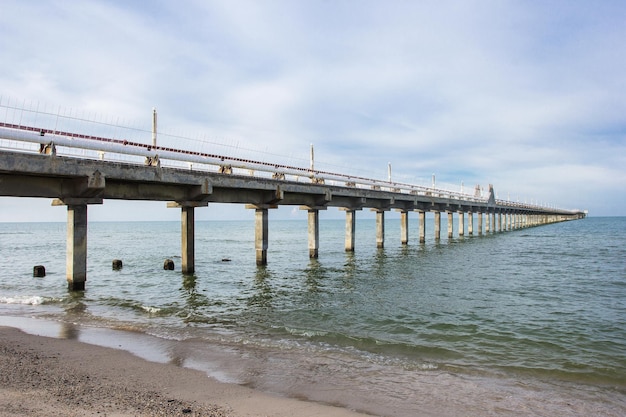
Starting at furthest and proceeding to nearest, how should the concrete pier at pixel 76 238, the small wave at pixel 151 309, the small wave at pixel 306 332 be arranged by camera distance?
the concrete pier at pixel 76 238, the small wave at pixel 151 309, the small wave at pixel 306 332

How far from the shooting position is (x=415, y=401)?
6.62 m

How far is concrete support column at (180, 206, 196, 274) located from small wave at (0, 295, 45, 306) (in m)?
7.24

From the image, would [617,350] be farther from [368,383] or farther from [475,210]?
Answer: [475,210]

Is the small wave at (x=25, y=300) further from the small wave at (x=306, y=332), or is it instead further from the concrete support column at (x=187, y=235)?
the small wave at (x=306, y=332)

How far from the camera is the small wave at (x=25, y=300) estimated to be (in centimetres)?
1561

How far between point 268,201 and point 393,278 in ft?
28.8

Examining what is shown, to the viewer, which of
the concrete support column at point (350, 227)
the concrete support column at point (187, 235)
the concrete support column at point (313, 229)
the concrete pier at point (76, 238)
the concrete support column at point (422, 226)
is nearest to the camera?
the concrete pier at point (76, 238)

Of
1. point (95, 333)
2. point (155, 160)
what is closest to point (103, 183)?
point (155, 160)

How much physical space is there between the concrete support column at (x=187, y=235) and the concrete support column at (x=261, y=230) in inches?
180

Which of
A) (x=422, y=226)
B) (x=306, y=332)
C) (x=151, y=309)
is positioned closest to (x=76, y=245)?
(x=151, y=309)

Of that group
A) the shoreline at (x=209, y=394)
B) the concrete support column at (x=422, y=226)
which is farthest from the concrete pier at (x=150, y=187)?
the concrete support column at (x=422, y=226)

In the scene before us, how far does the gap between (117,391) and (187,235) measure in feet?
52.7

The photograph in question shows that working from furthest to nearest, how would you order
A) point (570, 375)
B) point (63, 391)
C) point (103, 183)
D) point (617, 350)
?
point (103, 183) < point (617, 350) < point (570, 375) < point (63, 391)

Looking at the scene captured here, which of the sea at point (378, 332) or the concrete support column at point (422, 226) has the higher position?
the concrete support column at point (422, 226)
